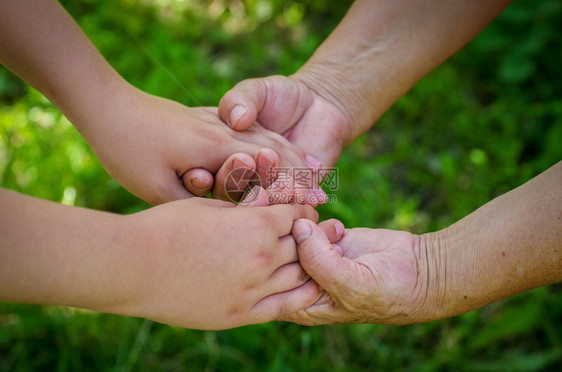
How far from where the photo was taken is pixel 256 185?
142 cm

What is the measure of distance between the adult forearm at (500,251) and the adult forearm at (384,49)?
1.87 feet

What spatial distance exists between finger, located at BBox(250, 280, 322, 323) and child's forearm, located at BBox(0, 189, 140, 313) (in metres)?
0.34

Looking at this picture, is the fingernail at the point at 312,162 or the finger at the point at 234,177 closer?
the finger at the point at 234,177

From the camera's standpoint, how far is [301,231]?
122 centimetres

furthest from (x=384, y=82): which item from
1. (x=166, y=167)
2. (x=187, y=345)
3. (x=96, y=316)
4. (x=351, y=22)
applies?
(x=96, y=316)

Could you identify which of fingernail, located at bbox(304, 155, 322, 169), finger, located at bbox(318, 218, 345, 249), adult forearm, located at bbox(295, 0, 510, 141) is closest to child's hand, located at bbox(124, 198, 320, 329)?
finger, located at bbox(318, 218, 345, 249)

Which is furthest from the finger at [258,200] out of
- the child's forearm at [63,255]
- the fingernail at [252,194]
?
the child's forearm at [63,255]

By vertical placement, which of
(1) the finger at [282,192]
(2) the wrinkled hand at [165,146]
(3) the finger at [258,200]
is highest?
(2) the wrinkled hand at [165,146]

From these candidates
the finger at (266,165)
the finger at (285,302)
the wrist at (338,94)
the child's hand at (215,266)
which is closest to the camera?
the child's hand at (215,266)

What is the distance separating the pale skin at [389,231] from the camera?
108 cm

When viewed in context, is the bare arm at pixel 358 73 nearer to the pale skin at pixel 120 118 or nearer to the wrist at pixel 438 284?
the pale skin at pixel 120 118

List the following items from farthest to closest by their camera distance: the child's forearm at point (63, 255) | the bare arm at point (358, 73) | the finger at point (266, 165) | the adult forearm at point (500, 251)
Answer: the bare arm at point (358, 73) → the finger at point (266, 165) → the adult forearm at point (500, 251) → the child's forearm at point (63, 255)

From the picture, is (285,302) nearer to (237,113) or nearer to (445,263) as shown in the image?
(445,263)

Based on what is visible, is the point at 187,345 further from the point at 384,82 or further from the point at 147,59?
the point at 147,59
